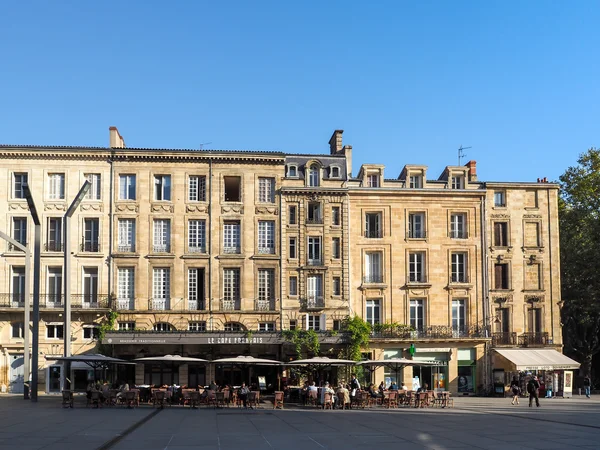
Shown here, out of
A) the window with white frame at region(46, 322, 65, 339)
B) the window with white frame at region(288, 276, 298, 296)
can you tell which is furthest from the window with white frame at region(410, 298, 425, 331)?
the window with white frame at region(46, 322, 65, 339)

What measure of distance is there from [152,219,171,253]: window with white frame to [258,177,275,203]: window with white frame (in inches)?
209

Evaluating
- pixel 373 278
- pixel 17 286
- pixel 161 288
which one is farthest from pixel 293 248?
pixel 17 286

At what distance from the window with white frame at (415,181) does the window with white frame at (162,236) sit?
14.1m

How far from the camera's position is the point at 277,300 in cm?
4619

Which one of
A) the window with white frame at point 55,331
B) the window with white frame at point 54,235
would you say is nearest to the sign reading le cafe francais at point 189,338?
the window with white frame at point 55,331

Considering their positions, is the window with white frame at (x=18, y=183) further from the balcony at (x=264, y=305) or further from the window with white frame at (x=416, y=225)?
the window with white frame at (x=416, y=225)

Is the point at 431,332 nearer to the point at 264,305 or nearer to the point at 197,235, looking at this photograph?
the point at 264,305

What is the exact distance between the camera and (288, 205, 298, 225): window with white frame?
4719cm

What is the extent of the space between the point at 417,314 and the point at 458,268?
3643mm

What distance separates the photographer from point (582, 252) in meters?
53.3

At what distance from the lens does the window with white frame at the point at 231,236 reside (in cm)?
4647

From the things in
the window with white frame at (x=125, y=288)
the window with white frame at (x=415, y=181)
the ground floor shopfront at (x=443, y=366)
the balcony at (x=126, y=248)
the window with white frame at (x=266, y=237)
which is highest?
the window with white frame at (x=415, y=181)

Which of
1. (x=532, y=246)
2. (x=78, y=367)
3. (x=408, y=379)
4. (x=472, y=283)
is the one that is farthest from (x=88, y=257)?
(x=532, y=246)

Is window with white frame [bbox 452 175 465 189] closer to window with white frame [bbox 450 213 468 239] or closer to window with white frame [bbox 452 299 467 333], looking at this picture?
window with white frame [bbox 450 213 468 239]
